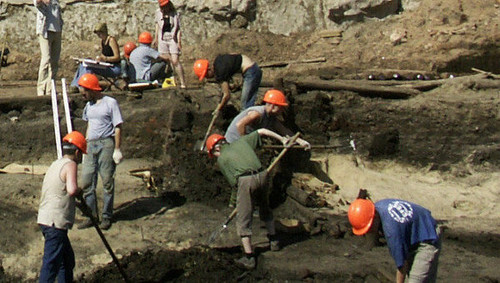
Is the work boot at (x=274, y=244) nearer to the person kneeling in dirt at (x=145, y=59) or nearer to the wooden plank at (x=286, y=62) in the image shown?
the person kneeling in dirt at (x=145, y=59)

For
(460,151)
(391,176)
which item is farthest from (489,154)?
(391,176)

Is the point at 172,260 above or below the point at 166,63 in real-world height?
below

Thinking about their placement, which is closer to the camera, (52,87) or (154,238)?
(154,238)

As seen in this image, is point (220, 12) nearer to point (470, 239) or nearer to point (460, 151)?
point (460, 151)

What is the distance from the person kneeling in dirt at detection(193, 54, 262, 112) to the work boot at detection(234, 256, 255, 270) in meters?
3.17

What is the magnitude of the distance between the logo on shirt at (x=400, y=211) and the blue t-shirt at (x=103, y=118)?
473 centimetres

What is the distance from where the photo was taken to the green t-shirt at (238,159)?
481 inches

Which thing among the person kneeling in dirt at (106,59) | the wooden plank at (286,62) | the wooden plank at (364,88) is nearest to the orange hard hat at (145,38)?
the person kneeling in dirt at (106,59)

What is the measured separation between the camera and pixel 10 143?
15.6 metres

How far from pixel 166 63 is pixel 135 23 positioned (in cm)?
Answer: 417

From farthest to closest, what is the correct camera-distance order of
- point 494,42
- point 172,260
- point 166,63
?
point 494,42 < point 166,63 < point 172,260

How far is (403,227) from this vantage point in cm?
920

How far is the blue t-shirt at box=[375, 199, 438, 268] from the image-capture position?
9.16 metres

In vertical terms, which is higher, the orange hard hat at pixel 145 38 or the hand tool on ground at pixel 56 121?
the orange hard hat at pixel 145 38
